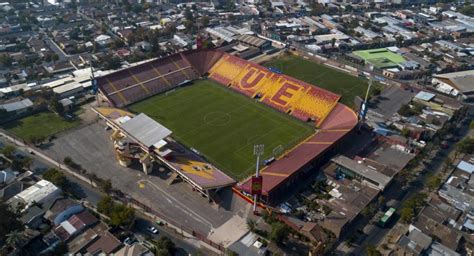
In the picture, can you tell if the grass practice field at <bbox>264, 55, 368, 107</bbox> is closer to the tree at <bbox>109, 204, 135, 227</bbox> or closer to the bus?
the bus

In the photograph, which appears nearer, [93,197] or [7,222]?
[7,222]

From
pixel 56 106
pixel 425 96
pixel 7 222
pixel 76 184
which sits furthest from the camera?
pixel 425 96

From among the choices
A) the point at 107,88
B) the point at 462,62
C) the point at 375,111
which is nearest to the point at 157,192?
the point at 107,88

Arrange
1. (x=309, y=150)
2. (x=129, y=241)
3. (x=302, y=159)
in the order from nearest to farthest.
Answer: (x=129, y=241) → (x=302, y=159) → (x=309, y=150)

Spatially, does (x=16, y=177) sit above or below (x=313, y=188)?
below

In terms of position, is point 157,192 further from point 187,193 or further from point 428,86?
point 428,86

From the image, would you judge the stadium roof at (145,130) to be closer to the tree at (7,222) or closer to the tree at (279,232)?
the tree at (7,222)

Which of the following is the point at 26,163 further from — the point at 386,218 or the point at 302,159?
the point at 386,218

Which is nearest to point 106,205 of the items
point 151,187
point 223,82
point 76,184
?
point 151,187
